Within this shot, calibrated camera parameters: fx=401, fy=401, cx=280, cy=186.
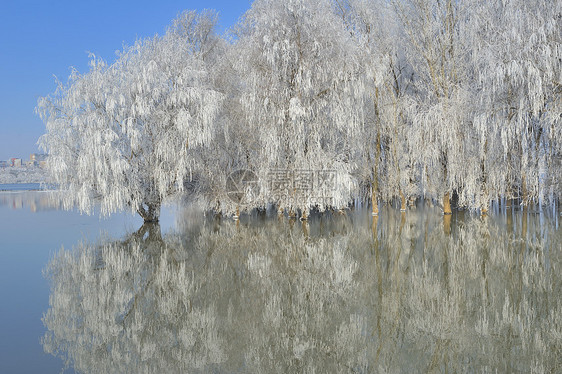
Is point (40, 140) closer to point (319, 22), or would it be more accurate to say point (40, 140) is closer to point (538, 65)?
point (319, 22)

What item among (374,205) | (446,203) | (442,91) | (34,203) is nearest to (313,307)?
(374,205)

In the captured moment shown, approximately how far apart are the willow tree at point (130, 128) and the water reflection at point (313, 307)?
12.0ft

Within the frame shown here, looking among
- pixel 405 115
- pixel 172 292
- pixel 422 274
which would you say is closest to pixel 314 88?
pixel 405 115

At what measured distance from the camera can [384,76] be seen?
14.1 m

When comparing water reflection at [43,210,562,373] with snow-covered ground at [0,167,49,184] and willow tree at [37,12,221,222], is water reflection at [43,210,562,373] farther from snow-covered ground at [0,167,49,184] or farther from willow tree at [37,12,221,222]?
snow-covered ground at [0,167,49,184]

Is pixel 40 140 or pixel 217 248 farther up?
pixel 40 140

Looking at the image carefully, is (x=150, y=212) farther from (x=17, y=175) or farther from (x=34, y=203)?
(x=17, y=175)

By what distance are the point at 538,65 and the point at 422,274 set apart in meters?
8.28

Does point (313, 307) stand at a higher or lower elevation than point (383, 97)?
lower

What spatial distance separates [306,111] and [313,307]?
840cm

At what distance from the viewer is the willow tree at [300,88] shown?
474 inches

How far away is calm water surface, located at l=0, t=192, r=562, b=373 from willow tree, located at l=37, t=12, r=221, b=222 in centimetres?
295

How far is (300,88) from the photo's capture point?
12.2 meters

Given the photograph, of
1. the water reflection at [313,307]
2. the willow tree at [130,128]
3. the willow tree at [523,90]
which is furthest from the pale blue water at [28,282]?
the willow tree at [523,90]
